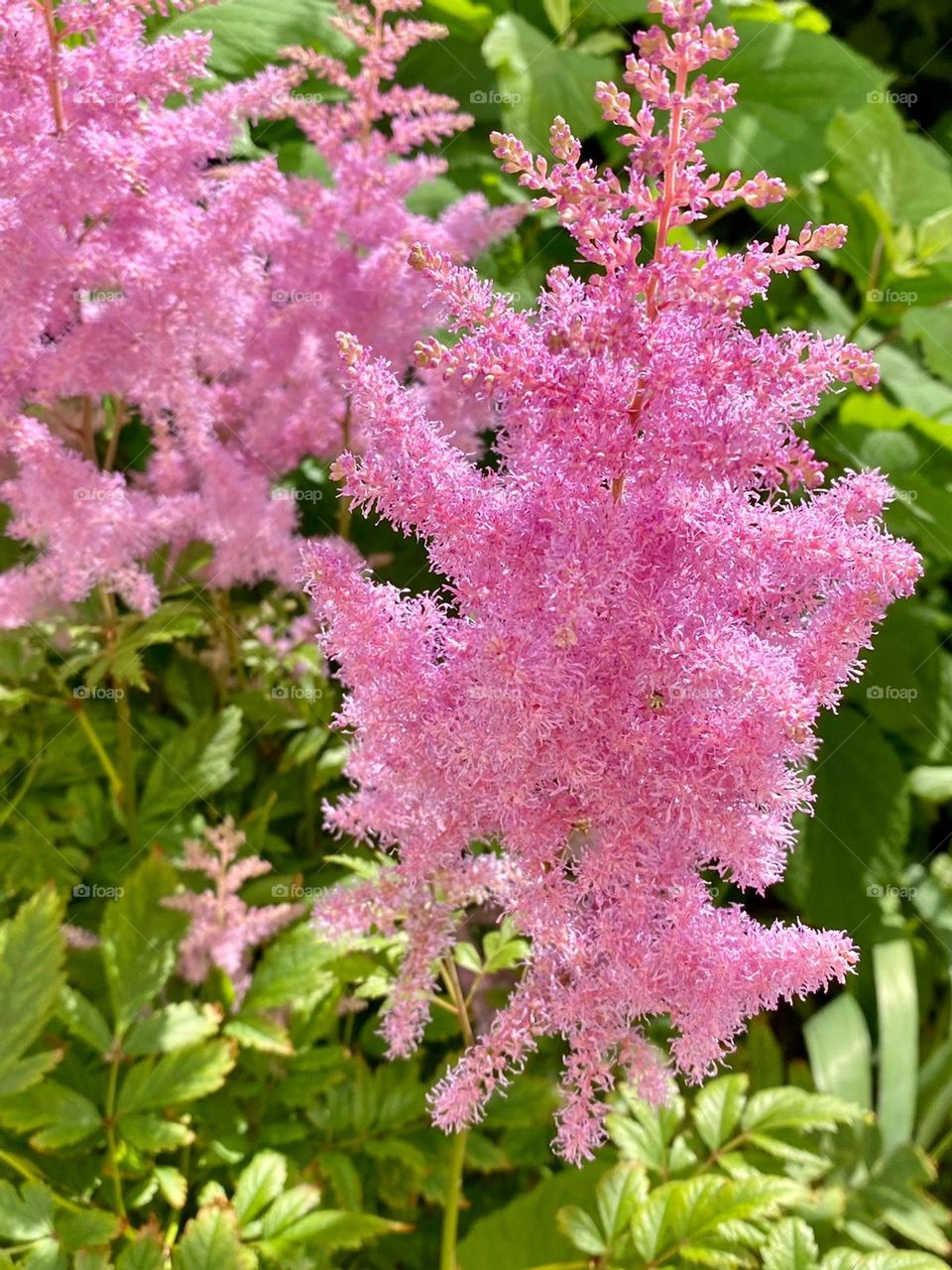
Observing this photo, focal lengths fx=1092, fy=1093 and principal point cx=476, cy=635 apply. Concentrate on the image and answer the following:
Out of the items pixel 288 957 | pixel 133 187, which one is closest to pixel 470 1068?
pixel 288 957

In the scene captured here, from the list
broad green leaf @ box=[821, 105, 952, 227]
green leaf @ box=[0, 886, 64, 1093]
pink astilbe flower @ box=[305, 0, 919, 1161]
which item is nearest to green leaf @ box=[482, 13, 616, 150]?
broad green leaf @ box=[821, 105, 952, 227]

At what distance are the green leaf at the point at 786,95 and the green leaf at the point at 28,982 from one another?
1.33m

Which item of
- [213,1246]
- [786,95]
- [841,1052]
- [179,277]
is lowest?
[841,1052]

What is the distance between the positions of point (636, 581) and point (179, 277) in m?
0.55

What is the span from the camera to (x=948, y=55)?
254 centimetres

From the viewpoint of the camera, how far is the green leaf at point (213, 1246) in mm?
808

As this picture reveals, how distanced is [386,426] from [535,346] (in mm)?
99

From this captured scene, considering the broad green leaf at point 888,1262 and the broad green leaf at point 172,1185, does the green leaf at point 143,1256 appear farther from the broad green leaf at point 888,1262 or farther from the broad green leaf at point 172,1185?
the broad green leaf at point 888,1262

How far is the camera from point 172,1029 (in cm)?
98

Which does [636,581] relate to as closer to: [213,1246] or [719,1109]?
[213,1246]

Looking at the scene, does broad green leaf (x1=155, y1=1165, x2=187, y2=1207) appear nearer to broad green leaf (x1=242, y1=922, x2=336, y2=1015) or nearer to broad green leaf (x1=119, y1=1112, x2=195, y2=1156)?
broad green leaf (x1=119, y1=1112, x2=195, y2=1156)

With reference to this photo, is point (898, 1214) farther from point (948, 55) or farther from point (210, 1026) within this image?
point (948, 55)

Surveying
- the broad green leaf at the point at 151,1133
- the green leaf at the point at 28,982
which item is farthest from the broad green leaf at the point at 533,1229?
the green leaf at the point at 28,982

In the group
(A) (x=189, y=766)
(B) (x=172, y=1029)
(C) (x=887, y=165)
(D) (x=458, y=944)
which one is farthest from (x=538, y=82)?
(B) (x=172, y=1029)
